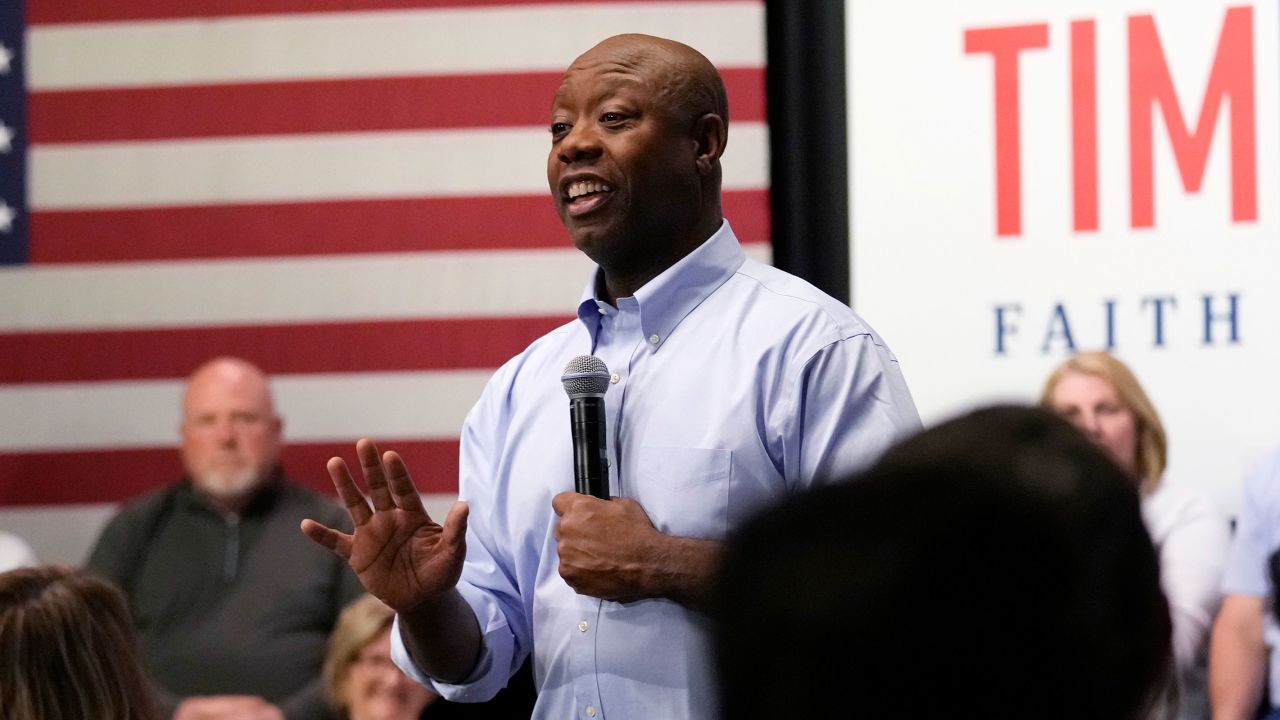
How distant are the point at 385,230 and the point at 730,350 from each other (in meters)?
2.57

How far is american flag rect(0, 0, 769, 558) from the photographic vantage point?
4.28 metres

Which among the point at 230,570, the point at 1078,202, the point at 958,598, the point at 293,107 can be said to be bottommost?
the point at 230,570

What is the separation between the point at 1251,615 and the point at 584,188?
6.17 ft

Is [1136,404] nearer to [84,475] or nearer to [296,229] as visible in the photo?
[296,229]

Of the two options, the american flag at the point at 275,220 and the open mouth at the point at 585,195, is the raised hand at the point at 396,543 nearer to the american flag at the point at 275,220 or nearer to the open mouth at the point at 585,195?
the open mouth at the point at 585,195

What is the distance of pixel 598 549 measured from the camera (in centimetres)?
174

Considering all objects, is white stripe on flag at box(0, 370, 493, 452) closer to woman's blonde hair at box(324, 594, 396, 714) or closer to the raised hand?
woman's blonde hair at box(324, 594, 396, 714)

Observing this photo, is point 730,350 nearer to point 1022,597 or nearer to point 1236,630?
point 1022,597


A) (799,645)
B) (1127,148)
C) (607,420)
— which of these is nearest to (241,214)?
(1127,148)

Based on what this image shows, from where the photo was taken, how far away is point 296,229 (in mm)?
4375

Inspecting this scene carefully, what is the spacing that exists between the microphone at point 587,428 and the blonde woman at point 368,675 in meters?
1.49

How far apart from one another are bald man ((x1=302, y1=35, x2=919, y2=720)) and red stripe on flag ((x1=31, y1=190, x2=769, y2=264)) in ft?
7.16

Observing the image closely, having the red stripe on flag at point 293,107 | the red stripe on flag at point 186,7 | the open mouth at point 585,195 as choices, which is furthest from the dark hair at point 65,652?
the red stripe on flag at point 186,7

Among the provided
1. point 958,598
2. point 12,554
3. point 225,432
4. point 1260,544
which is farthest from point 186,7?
point 958,598
